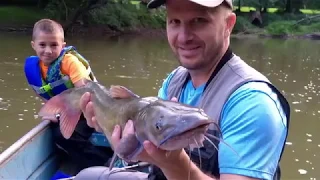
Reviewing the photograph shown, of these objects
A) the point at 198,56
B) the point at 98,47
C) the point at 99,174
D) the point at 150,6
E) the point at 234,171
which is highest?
the point at 150,6

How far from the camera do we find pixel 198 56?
2.43m

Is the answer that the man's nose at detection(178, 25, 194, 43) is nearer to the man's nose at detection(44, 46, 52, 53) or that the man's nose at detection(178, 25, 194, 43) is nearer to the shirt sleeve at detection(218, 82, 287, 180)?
the shirt sleeve at detection(218, 82, 287, 180)

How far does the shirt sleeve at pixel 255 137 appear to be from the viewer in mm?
2018

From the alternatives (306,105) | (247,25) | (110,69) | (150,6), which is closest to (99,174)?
(150,6)

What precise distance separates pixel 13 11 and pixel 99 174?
2823 centimetres

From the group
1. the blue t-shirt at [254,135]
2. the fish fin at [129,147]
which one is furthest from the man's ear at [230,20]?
the fish fin at [129,147]

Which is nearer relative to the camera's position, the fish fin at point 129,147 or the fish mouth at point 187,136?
the fish mouth at point 187,136

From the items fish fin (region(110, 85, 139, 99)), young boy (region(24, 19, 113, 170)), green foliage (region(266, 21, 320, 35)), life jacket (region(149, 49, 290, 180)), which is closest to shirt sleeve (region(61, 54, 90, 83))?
young boy (region(24, 19, 113, 170))

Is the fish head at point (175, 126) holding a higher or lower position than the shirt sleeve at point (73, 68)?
higher

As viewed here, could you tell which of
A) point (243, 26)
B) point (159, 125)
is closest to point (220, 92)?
point (159, 125)

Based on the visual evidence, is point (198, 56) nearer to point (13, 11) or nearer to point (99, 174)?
point (99, 174)

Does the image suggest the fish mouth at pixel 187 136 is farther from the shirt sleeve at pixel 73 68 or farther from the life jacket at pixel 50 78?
the life jacket at pixel 50 78

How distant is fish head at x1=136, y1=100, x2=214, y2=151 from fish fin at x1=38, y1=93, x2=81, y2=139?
1425mm

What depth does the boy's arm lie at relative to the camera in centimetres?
475
